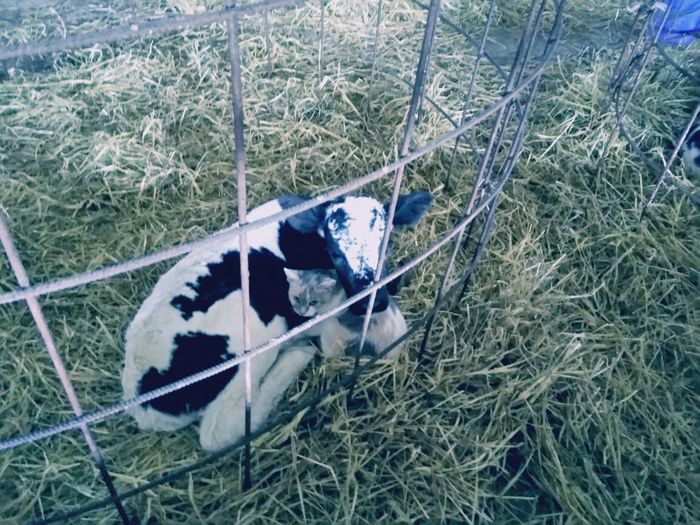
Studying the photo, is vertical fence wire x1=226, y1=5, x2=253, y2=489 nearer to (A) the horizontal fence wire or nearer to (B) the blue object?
(A) the horizontal fence wire

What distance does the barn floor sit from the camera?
6.40ft

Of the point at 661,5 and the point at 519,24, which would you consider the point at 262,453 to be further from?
the point at 519,24

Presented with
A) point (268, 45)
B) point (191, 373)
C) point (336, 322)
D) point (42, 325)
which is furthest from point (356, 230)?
point (268, 45)

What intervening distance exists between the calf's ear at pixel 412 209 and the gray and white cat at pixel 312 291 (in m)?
0.34

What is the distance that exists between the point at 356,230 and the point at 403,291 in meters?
0.45

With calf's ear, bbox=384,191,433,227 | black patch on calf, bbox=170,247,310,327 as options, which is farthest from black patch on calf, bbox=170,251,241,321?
calf's ear, bbox=384,191,433,227

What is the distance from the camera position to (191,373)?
72.1 inches

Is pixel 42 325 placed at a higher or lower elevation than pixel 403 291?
higher

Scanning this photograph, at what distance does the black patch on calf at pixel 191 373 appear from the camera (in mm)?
1823

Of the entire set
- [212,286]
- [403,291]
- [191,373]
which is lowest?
[403,291]

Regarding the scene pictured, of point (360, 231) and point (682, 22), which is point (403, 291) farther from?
point (682, 22)

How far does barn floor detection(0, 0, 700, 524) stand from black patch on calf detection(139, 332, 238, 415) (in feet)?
0.59

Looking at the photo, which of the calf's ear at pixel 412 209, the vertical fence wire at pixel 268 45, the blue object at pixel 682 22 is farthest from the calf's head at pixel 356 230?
the blue object at pixel 682 22

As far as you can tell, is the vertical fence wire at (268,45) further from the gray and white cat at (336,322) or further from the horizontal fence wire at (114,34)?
the horizontal fence wire at (114,34)
